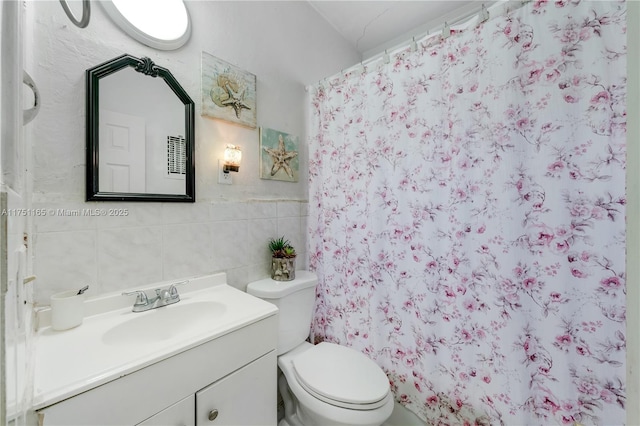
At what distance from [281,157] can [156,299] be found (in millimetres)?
975

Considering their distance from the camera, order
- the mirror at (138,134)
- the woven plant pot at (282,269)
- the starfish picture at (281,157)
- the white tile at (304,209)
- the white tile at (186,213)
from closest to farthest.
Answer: the mirror at (138,134) < the white tile at (186,213) < the woven plant pot at (282,269) < the starfish picture at (281,157) < the white tile at (304,209)

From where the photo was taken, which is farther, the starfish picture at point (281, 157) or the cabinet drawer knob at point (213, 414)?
the starfish picture at point (281, 157)

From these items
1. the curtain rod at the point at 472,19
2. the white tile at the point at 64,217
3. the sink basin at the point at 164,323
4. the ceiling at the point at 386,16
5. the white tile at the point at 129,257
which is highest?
the ceiling at the point at 386,16

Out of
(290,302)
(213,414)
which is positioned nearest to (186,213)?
(290,302)

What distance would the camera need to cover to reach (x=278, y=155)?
155cm

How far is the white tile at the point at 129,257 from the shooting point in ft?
3.13

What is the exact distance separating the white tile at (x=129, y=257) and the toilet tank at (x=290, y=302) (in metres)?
0.47

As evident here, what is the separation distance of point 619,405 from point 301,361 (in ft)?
3.68

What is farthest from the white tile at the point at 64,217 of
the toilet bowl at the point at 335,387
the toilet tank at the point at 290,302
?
the toilet bowl at the point at 335,387

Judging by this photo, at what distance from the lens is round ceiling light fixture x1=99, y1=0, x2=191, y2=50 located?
0.99m

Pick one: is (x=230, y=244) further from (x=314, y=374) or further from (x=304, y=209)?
(x=314, y=374)

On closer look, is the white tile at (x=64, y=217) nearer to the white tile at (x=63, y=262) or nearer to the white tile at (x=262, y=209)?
the white tile at (x=63, y=262)

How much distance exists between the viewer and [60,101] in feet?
2.85

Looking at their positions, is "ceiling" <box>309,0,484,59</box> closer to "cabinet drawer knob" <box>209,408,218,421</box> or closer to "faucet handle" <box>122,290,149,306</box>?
"faucet handle" <box>122,290,149,306</box>
